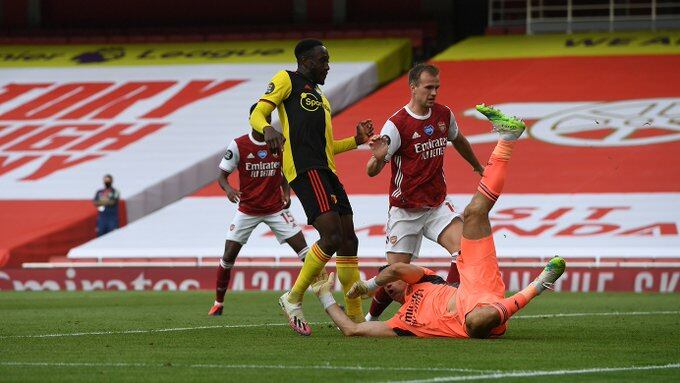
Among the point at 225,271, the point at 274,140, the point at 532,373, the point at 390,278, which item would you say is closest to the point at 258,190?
the point at 225,271

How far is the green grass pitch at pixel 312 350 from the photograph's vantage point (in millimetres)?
8164

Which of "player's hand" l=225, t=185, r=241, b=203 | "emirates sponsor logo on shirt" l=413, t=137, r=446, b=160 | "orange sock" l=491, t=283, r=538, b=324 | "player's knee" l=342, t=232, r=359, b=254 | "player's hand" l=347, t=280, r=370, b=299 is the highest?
"emirates sponsor logo on shirt" l=413, t=137, r=446, b=160

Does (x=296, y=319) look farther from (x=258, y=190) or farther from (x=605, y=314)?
(x=258, y=190)

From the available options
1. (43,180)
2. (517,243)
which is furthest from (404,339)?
(43,180)

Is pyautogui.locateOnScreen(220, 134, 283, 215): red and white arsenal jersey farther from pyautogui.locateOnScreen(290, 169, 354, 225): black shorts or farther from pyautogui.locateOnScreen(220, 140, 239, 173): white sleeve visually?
pyautogui.locateOnScreen(290, 169, 354, 225): black shorts

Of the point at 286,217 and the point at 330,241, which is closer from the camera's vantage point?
the point at 330,241

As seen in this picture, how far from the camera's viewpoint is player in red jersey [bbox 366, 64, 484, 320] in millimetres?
12039

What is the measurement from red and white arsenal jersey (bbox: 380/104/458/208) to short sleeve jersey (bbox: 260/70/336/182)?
822 mm

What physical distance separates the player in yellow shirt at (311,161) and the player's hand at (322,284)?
7cm

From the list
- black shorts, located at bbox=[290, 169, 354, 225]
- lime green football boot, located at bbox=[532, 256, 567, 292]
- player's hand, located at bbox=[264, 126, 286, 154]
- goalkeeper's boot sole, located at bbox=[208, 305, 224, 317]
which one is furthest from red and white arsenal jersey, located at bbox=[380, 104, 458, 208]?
goalkeeper's boot sole, located at bbox=[208, 305, 224, 317]

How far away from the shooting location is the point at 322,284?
36.9ft

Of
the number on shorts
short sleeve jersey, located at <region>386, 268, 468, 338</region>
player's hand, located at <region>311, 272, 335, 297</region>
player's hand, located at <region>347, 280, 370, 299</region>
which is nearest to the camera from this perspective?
short sleeve jersey, located at <region>386, 268, 468, 338</region>

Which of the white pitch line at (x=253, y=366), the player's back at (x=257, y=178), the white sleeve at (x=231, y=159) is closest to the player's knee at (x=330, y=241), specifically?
the white pitch line at (x=253, y=366)

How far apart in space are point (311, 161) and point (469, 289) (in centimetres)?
181
